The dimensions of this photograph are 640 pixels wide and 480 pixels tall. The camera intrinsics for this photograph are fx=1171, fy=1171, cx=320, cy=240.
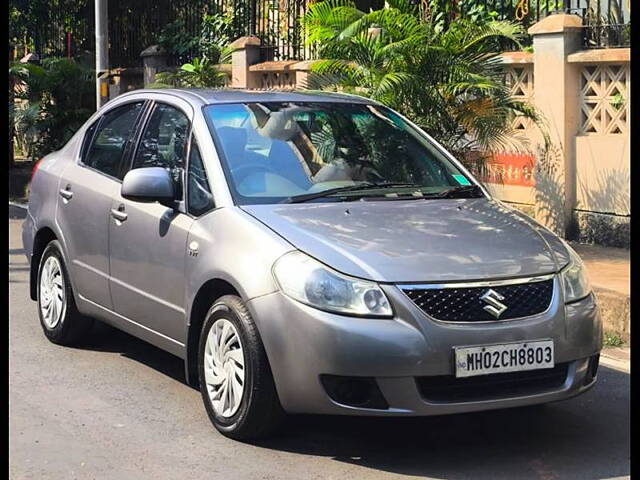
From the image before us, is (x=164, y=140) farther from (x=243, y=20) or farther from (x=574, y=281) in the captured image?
(x=243, y=20)

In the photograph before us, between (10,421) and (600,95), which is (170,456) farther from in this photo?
(600,95)

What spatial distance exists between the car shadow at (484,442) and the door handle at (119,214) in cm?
160

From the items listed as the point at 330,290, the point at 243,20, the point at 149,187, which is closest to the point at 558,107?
the point at 149,187

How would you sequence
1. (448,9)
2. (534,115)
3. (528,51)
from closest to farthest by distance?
(534,115) → (528,51) → (448,9)

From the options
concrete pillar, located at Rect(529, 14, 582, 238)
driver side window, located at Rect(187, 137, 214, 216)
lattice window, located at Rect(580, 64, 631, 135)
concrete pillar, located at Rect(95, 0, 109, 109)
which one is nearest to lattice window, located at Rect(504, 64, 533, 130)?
concrete pillar, located at Rect(529, 14, 582, 238)

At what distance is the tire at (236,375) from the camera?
17.3ft

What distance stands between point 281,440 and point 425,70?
5.53m

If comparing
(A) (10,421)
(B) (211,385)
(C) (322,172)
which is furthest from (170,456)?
(C) (322,172)

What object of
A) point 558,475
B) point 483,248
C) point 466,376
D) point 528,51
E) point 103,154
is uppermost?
point 528,51

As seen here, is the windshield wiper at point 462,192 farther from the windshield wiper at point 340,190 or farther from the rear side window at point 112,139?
the rear side window at point 112,139

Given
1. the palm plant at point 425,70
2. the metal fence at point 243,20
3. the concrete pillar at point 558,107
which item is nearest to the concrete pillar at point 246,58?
the metal fence at point 243,20

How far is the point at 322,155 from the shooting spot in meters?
6.27

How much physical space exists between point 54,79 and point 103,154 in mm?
11813

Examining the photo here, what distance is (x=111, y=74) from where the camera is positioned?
21.3 metres
